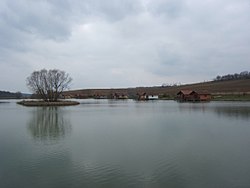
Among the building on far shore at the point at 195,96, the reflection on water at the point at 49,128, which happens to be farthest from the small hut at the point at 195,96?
the reflection on water at the point at 49,128

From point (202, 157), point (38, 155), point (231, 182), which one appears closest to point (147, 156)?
point (202, 157)

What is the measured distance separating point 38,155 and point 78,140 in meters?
2.89

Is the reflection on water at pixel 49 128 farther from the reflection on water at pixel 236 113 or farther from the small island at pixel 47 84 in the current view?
the small island at pixel 47 84

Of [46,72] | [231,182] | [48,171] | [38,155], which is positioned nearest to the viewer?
[231,182]

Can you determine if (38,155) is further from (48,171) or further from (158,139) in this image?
(158,139)

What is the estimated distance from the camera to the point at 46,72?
198 feet

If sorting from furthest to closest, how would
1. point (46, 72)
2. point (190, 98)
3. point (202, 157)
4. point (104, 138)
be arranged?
point (190, 98) < point (46, 72) < point (104, 138) < point (202, 157)

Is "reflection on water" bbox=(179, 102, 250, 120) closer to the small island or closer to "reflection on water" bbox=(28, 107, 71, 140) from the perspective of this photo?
"reflection on water" bbox=(28, 107, 71, 140)

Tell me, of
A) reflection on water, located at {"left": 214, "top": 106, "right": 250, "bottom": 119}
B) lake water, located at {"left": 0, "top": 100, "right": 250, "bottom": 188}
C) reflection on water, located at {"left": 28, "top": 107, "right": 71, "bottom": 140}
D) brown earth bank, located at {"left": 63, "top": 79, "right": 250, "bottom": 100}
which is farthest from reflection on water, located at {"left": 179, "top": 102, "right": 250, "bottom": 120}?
brown earth bank, located at {"left": 63, "top": 79, "right": 250, "bottom": 100}

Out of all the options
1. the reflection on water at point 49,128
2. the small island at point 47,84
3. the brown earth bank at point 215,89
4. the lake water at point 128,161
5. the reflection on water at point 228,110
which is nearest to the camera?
the lake water at point 128,161

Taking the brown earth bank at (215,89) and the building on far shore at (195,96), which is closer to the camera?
the building on far shore at (195,96)

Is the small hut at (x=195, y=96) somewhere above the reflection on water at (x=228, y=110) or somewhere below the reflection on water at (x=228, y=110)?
above

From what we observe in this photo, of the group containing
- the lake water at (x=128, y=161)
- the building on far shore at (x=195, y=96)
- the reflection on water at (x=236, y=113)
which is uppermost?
the building on far shore at (x=195, y=96)

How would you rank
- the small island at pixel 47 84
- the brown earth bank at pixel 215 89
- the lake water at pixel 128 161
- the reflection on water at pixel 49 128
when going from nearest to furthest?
1. the lake water at pixel 128 161
2. the reflection on water at pixel 49 128
3. the small island at pixel 47 84
4. the brown earth bank at pixel 215 89
